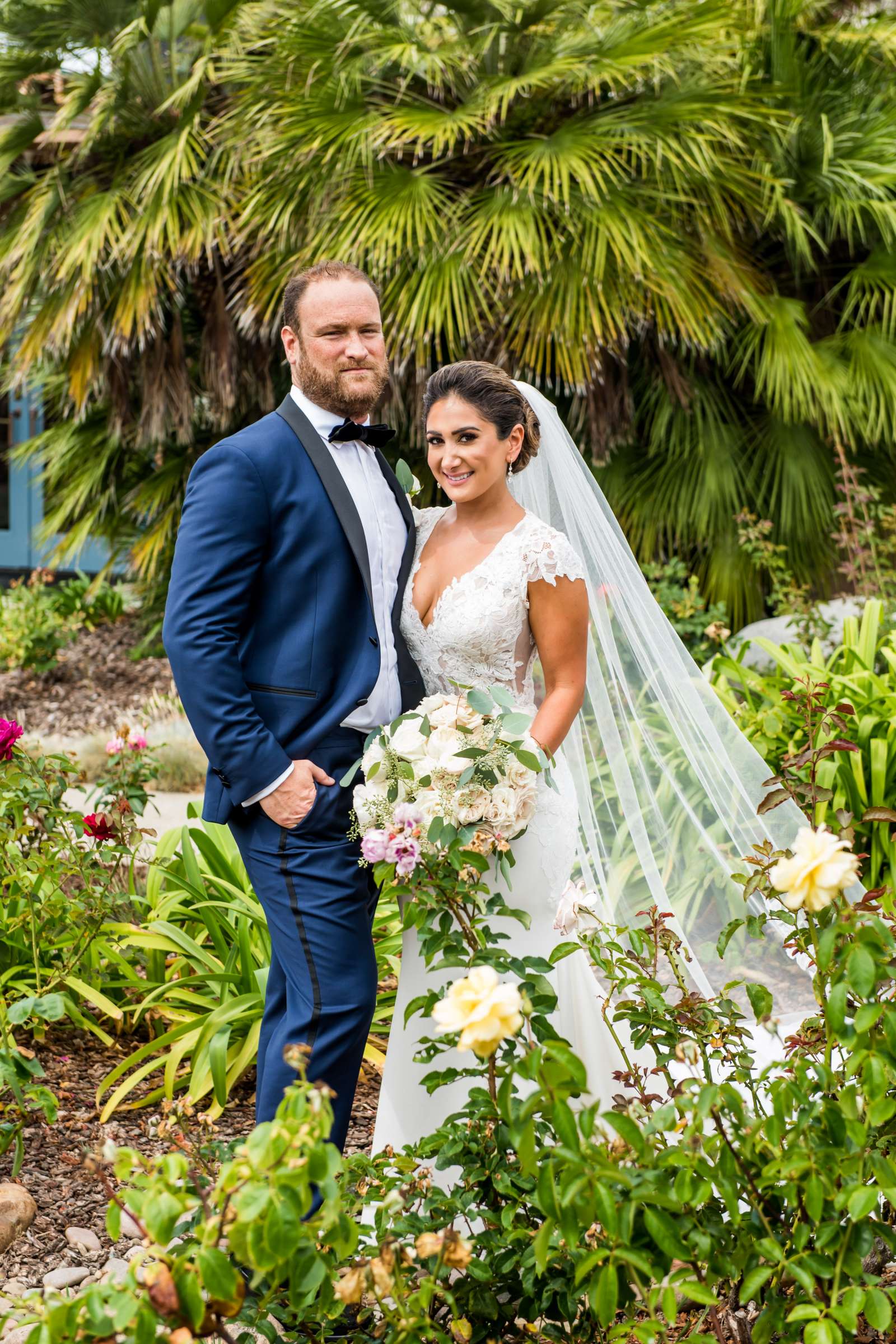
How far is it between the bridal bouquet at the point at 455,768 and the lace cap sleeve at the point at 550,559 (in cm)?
51

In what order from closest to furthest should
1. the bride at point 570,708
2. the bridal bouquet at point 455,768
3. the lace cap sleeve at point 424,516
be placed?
the bridal bouquet at point 455,768 → the bride at point 570,708 → the lace cap sleeve at point 424,516

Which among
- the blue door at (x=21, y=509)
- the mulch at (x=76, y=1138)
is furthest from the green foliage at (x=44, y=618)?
the mulch at (x=76, y=1138)

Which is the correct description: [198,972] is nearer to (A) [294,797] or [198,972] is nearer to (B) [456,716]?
(A) [294,797]

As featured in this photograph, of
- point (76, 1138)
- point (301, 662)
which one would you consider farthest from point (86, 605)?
point (301, 662)

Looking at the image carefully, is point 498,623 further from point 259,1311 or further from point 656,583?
point 656,583

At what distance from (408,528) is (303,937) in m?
1.02

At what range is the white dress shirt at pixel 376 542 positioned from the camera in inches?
107

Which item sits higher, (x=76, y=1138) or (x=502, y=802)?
(x=502, y=802)

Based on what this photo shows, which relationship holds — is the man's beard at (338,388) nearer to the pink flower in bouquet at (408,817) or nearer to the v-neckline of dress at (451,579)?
the v-neckline of dress at (451,579)

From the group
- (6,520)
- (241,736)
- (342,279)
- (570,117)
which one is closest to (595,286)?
(570,117)

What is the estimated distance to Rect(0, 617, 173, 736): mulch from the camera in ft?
28.7

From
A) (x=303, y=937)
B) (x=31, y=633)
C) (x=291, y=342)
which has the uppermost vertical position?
(x=291, y=342)

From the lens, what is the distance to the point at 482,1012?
4.71 feet

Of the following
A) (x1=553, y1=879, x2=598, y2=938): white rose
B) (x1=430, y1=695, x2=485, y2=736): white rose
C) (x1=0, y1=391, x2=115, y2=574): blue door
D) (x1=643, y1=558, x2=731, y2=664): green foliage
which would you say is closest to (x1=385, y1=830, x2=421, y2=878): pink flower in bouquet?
(x1=430, y1=695, x2=485, y2=736): white rose
